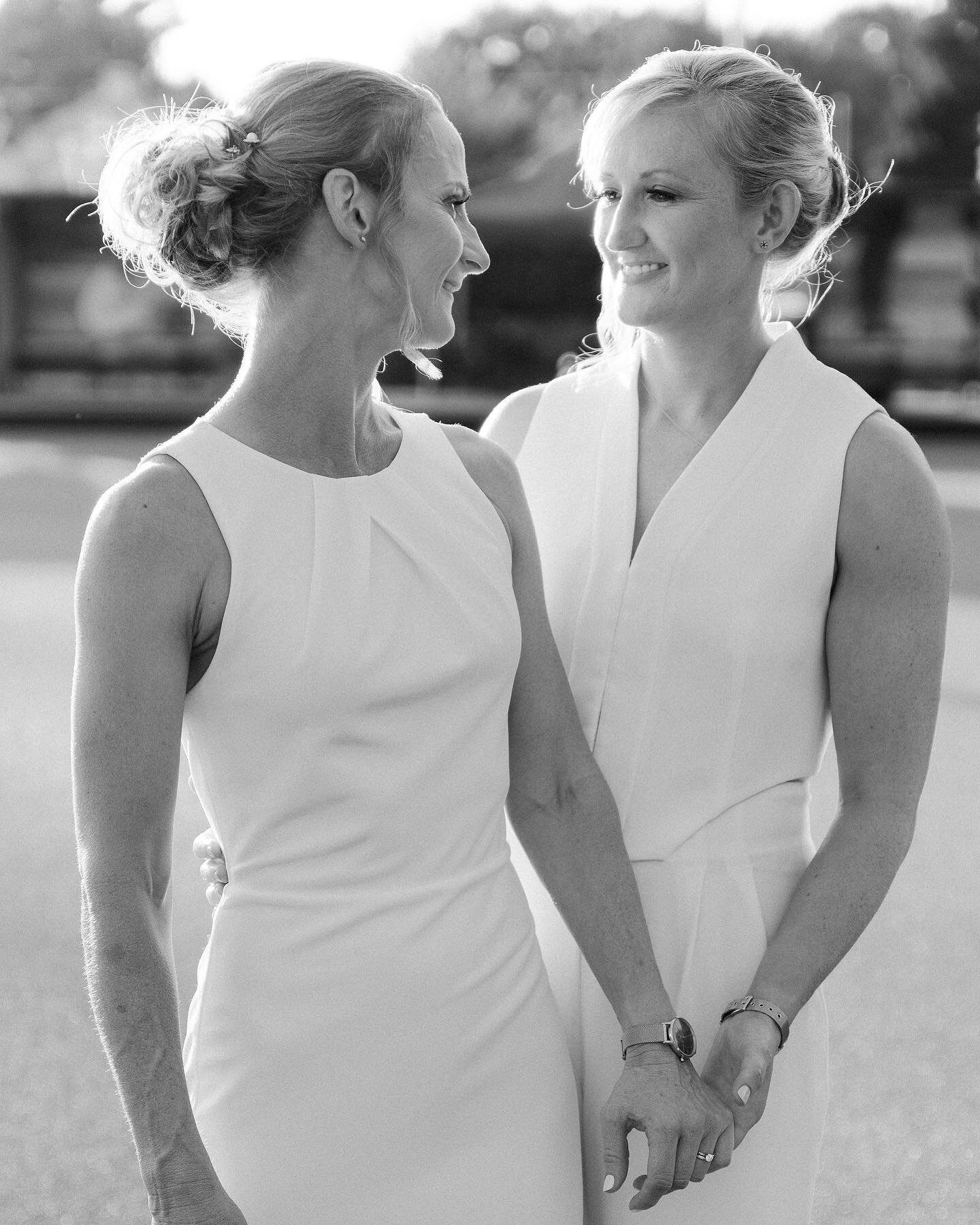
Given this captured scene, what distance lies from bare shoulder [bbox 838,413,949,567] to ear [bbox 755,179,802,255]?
322 millimetres

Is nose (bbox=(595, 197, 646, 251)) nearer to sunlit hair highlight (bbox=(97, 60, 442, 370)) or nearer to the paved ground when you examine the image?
sunlit hair highlight (bbox=(97, 60, 442, 370))

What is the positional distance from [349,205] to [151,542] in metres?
0.47

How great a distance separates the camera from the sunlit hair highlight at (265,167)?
185 cm

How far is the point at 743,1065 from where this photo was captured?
1.99 m

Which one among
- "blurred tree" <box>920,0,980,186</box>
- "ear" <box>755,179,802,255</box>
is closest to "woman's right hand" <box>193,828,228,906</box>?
"ear" <box>755,179,802,255</box>

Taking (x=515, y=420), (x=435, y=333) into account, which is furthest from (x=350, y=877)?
(x=515, y=420)

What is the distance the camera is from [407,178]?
1896 millimetres

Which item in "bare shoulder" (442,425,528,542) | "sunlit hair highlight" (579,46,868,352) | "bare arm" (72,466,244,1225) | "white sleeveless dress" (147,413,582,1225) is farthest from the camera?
"sunlit hair highlight" (579,46,868,352)

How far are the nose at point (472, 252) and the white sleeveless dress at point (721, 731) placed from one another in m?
0.41

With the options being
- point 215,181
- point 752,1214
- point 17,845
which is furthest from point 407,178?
point 17,845

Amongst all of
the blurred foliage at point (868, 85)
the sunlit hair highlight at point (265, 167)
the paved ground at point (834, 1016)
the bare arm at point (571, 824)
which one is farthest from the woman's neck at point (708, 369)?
the blurred foliage at point (868, 85)

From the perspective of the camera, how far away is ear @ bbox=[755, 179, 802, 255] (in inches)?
89.0

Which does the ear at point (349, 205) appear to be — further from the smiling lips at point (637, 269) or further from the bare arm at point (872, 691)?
the bare arm at point (872, 691)

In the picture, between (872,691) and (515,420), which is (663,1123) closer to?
(872,691)
